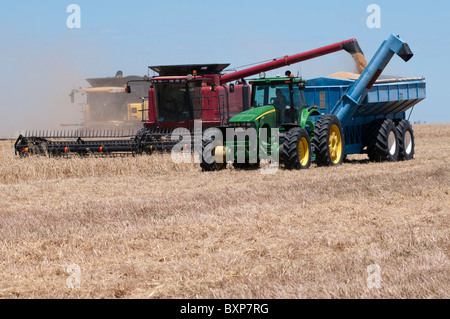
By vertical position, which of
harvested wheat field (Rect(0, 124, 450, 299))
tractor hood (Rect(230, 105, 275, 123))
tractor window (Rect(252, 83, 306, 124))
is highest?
tractor window (Rect(252, 83, 306, 124))

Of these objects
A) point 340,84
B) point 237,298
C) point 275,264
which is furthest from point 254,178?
point 237,298

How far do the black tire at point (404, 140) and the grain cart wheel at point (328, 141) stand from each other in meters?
2.16

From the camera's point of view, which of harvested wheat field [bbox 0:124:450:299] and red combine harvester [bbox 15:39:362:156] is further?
red combine harvester [bbox 15:39:362:156]

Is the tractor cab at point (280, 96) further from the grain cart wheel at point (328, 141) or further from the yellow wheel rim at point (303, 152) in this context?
the grain cart wheel at point (328, 141)

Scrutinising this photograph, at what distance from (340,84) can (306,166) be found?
2.80 m

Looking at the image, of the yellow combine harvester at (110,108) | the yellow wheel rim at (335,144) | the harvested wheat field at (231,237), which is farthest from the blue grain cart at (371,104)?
the yellow combine harvester at (110,108)

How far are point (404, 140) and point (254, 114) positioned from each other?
5.03 m

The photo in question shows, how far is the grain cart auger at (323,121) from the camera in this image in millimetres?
12680

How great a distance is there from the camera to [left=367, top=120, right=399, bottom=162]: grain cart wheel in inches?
584

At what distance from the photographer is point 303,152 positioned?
13047 mm

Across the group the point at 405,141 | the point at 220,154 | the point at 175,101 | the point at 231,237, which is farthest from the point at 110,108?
the point at 231,237

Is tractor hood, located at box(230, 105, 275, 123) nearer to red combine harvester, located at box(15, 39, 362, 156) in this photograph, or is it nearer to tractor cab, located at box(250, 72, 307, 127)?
tractor cab, located at box(250, 72, 307, 127)

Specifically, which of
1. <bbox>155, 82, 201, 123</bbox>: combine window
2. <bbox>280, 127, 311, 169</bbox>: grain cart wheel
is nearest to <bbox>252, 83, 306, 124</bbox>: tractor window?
<bbox>280, 127, 311, 169</bbox>: grain cart wheel

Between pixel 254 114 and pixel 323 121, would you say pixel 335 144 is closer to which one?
pixel 323 121
